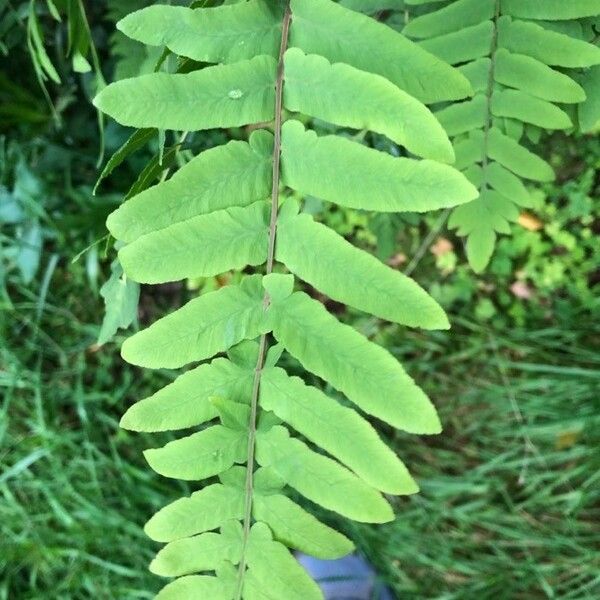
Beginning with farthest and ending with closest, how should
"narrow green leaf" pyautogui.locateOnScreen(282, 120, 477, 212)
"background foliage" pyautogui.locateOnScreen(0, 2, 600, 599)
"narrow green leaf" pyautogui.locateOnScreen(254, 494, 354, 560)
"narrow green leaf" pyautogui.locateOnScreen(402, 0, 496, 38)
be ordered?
"background foliage" pyautogui.locateOnScreen(0, 2, 600, 599), "narrow green leaf" pyautogui.locateOnScreen(402, 0, 496, 38), "narrow green leaf" pyautogui.locateOnScreen(254, 494, 354, 560), "narrow green leaf" pyautogui.locateOnScreen(282, 120, 477, 212)

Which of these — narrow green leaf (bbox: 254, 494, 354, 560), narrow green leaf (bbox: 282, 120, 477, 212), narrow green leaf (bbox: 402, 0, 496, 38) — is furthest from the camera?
narrow green leaf (bbox: 402, 0, 496, 38)

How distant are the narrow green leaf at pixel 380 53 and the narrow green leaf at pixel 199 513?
516 millimetres

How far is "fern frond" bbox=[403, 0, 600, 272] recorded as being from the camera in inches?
36.1

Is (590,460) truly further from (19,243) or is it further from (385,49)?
(19,243)

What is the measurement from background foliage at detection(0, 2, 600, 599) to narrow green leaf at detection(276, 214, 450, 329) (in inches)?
42.5

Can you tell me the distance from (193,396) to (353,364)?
0.20m

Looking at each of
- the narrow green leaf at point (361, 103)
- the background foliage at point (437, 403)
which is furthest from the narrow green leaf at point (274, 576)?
the background foliage at point (437, 403)

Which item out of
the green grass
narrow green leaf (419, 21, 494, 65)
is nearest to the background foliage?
the green grass

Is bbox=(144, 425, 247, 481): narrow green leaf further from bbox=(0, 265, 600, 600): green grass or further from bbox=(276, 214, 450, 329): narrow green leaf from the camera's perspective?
bbox=(0, 265, 600, 600): green grass

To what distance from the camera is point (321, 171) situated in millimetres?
787

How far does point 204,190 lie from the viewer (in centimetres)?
81

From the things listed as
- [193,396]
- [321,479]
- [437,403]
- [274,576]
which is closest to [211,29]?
[193,396]

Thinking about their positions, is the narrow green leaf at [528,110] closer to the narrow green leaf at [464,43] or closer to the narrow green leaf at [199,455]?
the narrow green leaf at [464,43]

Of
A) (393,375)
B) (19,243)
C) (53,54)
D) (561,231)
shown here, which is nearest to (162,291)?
(19,243)
